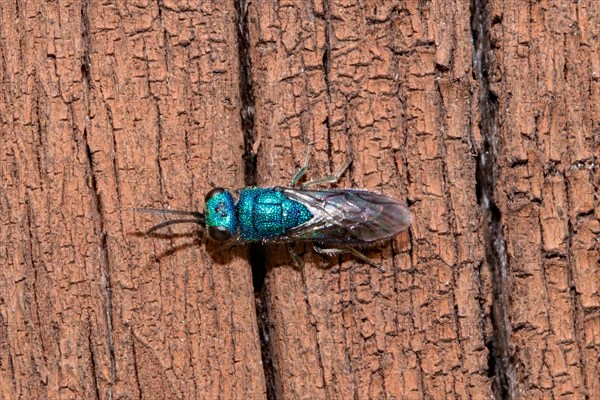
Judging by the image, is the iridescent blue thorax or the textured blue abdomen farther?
the textured blue abdomen

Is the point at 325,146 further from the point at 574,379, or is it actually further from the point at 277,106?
the point at 574,379

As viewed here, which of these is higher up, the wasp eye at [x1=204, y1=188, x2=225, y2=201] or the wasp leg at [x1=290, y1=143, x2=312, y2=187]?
the wasp leg at [x1=290, y1=143, x2=312, y2=187]

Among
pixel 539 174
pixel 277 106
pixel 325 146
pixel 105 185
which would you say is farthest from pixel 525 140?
pixel 105 185

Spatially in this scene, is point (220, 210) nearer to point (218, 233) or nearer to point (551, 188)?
point (218, 233)

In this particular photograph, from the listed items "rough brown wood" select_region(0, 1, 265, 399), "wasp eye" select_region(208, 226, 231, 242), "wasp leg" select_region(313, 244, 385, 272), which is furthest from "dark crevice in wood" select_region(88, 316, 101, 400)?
"wasp leg" select_region(313, 244, 385, 272)

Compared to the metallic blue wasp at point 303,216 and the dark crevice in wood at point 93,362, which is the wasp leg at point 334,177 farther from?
the dark crevice in wood at point 93,362

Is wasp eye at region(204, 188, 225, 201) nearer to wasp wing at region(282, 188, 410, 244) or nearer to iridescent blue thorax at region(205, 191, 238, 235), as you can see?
iridescent blue thorax at region(205, 191, 238, 235)
